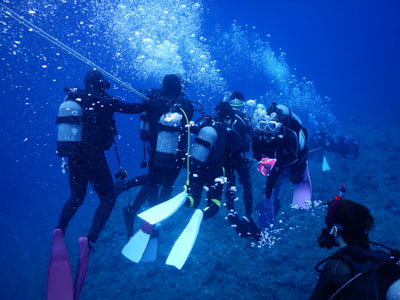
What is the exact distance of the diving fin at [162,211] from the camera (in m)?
3.65

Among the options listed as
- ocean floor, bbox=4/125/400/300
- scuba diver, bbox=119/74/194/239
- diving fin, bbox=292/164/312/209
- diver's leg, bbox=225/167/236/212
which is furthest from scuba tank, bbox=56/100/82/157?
ocean floor, bbox=4/125/400/300

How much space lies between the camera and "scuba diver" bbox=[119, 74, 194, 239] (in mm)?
3965

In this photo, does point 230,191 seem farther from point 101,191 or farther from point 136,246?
point 101,191

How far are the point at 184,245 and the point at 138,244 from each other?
3.14 ft

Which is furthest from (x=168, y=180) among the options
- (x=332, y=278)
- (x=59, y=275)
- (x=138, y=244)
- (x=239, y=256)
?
(x=239, y=256)

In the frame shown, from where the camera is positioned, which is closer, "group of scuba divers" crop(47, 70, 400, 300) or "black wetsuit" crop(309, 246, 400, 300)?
"black wetsuit" crop(309, 246, 400, 300)

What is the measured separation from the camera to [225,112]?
4777mm

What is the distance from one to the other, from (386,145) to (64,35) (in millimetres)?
82372

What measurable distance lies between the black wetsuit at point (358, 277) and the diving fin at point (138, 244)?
3.40 metres

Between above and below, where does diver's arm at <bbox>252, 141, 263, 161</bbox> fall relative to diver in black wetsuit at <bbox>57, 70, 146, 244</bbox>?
above

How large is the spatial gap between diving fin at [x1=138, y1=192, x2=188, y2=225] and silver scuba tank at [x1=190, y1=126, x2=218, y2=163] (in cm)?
83

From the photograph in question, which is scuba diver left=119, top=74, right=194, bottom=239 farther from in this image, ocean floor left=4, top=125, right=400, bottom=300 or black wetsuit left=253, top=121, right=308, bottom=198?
ocean floor left=4, top=125, right=400, bottom=300

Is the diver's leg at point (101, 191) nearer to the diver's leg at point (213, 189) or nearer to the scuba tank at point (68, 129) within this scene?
the scuba tank at point (68, 129)

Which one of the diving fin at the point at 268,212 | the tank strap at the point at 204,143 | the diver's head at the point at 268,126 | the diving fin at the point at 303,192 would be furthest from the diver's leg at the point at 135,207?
the diving fin at the point at 303,192
